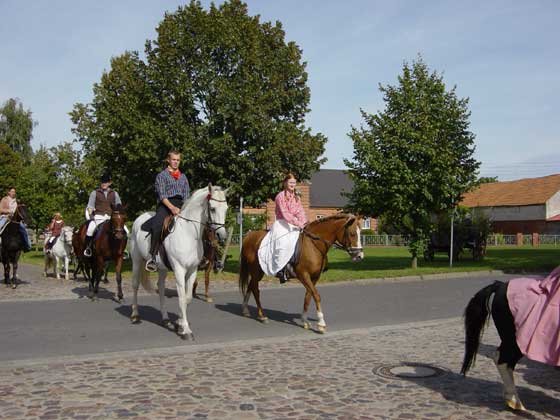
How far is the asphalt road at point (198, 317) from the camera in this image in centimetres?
852

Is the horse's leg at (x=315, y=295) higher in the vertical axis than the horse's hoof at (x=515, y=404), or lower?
higher

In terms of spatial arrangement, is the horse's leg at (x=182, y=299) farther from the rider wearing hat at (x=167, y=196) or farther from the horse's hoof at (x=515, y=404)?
the horse's hoof at (x=515, y=404)

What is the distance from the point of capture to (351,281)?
18453mm

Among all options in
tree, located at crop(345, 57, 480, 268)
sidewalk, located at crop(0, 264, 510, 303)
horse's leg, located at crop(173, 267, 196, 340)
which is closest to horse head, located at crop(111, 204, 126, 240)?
sidewalk, located at crop(0, 264, 510, 303)

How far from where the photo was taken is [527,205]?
67438 mm

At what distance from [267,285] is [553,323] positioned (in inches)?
511

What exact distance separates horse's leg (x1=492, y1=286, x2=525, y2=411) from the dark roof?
66.1 m

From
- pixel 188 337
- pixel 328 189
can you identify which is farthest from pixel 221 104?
pixel 328 189

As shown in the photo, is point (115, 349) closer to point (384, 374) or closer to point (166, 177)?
point (166, 177)

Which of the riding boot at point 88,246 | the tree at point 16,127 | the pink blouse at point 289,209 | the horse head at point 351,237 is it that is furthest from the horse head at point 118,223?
the tree at point 16,127

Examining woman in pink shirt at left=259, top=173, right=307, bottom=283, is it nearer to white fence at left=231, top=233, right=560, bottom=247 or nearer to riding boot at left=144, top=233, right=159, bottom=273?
riding boot at left=144, top=233, right=159, bottom=273

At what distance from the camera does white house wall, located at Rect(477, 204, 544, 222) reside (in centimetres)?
6625

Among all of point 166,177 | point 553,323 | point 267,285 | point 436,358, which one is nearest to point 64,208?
point 267,285

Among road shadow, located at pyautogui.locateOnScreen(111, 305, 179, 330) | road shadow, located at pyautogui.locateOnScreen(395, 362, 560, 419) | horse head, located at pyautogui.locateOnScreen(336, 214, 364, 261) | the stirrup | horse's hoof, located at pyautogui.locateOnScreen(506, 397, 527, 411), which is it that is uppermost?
horse head, located at pyautogui.locateOnScreen(336, 214, 364, 261)
